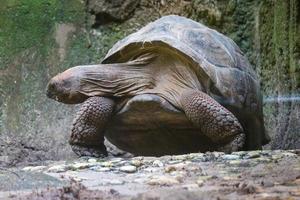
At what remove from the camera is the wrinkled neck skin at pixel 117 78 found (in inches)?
157

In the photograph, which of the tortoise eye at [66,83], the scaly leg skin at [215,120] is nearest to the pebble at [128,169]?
the scaly leg skin at [215,120]

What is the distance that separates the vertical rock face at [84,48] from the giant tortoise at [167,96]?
2.53 ft

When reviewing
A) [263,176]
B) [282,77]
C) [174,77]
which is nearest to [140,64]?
[174,77]

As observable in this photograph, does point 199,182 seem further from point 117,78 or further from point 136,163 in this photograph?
point 117,78

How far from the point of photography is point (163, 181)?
2.06 m

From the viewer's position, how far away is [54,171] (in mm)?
2762

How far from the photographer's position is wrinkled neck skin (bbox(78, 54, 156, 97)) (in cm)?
398

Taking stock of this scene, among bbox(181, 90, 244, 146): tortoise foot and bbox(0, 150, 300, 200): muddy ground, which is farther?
bbox(181, 90, 244, 146): tortoise foot

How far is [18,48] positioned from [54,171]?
315cm

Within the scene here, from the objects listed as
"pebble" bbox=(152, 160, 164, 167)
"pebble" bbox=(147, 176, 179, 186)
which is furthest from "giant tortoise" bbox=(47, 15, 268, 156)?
→ "pebble" bbox=(147, 176, 179, 186)

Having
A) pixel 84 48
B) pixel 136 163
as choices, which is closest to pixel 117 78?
pixel 136 163

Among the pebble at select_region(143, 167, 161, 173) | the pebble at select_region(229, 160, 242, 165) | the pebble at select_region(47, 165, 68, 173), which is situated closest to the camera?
the pebble at select_region(143, 167, 161, 173)

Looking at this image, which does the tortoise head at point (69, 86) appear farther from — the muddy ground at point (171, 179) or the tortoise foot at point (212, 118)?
the muddy ground at point (171, 179)

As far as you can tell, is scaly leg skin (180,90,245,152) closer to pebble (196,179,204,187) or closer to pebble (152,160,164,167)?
pebble (152,160,164,167)
